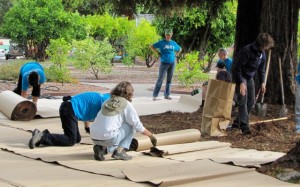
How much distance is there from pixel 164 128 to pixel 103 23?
2942 cm

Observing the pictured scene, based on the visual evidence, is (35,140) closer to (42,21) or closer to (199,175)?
(199,175)

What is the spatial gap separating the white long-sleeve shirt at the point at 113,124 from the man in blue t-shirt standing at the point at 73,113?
70cm

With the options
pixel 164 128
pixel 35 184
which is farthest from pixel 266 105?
pixel 35 184

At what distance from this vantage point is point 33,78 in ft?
38.4

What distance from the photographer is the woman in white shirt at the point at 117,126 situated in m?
7.34

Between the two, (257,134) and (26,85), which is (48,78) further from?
(257,134)

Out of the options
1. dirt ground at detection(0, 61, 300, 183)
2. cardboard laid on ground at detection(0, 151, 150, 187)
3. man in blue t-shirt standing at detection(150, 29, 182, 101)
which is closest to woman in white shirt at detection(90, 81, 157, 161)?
cardboard laid on ground at detection(0, 151, 150, 187)

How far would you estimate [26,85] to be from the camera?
11953 mm

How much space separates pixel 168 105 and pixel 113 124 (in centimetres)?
660

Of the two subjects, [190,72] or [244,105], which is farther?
[190,72]

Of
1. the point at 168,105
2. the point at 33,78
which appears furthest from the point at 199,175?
the point at 168,105

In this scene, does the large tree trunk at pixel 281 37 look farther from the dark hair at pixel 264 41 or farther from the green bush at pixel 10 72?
the green bush at pixel 10 72

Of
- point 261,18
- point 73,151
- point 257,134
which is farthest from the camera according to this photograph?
point 261,18

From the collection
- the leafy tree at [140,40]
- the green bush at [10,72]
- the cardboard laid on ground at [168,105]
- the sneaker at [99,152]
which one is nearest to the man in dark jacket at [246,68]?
the sneaker at [99,152]
